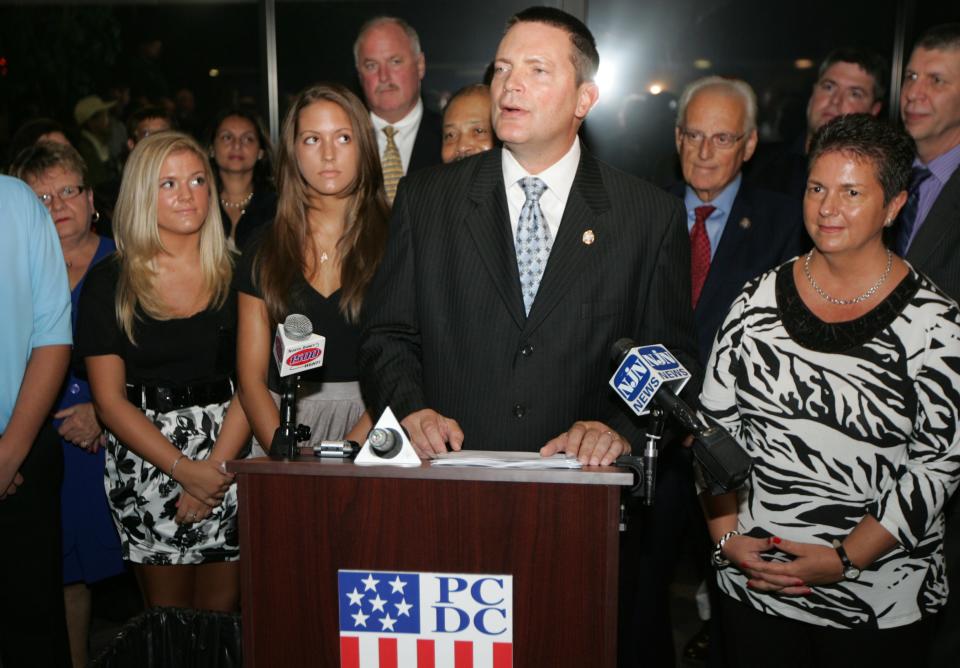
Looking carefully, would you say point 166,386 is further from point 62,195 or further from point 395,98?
point 395,98

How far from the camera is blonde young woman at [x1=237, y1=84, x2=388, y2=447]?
2.88 metres

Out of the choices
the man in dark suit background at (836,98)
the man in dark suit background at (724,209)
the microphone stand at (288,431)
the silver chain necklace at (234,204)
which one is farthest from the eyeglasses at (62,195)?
the man in dark suit background at (836,98)

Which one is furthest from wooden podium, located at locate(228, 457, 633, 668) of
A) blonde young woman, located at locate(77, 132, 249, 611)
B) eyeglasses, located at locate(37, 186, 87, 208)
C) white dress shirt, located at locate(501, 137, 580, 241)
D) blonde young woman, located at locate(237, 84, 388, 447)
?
eyeglasses, located at locate(37, 186, 87, 208)

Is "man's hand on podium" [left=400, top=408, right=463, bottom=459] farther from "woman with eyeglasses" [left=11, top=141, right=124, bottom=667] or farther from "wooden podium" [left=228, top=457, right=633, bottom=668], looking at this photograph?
"woman with eyeglasses" [left=11, top=141, right=124, bottom=667]

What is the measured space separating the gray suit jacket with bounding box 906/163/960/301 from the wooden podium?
1.76 metres

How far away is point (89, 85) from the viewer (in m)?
5.66

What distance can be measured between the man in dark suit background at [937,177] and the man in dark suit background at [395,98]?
1896 mm

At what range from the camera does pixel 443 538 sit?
170 centimetres

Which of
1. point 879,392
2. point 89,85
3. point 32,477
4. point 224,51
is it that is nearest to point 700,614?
point 879,392

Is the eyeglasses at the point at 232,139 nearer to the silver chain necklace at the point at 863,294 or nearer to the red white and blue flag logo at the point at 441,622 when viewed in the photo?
the silver chain necklace at the point at 863,294

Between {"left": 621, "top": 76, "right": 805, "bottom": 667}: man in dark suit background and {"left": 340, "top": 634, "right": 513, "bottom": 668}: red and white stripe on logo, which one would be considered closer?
{"left": 340, "top": 634, "right": 513, "bottom": 668}: red and white stripe on logo

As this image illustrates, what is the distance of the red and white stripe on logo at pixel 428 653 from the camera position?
169 centimetres

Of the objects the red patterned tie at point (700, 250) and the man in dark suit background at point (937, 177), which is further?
the red patterned tie at point (700, 250)

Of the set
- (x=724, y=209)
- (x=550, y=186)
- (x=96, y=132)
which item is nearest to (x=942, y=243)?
(x=724, y=209)
